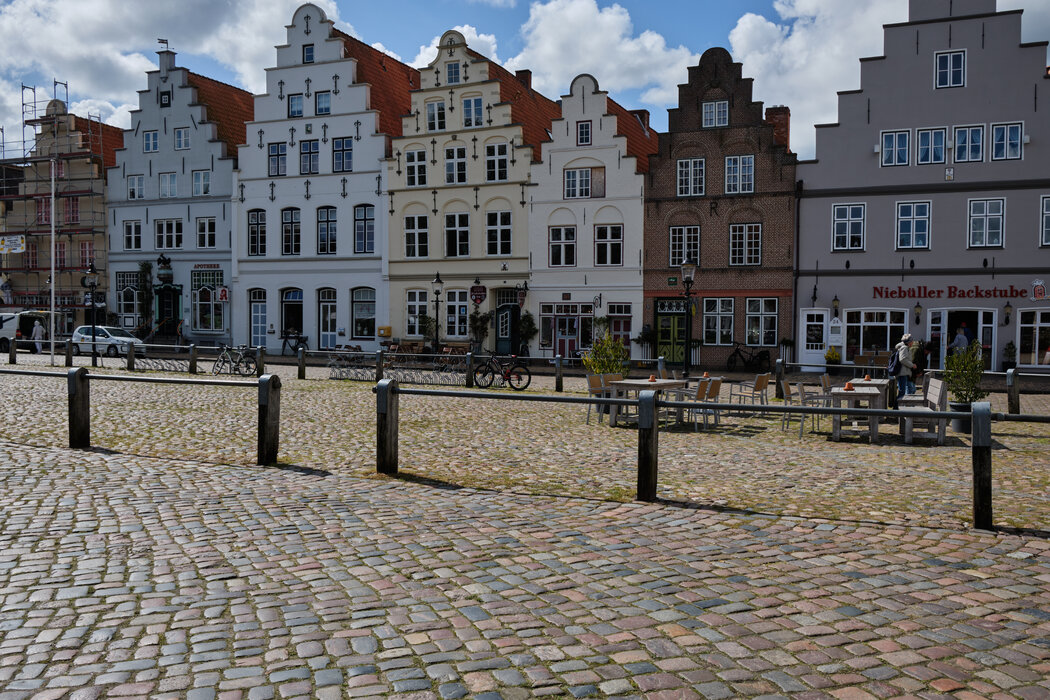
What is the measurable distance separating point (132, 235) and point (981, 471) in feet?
154

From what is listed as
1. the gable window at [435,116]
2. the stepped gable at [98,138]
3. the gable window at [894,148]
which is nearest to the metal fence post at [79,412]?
the gable window at [894,148]

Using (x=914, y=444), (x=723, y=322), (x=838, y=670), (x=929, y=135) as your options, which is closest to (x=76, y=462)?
(x=838, y=670)

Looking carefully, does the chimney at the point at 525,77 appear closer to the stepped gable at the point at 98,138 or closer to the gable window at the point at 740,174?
the gable window at the point at 740,174

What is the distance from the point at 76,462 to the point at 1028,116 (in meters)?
30.9

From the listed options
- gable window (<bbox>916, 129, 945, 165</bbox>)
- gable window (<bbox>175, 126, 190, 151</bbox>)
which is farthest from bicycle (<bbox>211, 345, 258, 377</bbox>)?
gable window (<bbox>916, 129, 945, 165</bbox>)

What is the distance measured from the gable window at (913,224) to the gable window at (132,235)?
120 feet

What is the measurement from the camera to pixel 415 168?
130 feet

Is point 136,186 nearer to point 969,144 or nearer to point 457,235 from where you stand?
point 457,235

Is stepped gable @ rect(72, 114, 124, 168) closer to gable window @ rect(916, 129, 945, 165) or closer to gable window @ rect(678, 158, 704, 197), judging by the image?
gable window @ rect(678, 158, 704, 197)

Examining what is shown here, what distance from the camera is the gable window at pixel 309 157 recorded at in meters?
41.7

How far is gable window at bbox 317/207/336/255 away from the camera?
136ft

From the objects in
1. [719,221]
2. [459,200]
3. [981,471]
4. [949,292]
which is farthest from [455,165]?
[981,471]

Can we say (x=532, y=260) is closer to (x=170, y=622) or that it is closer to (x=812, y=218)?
(x=812, y=218)

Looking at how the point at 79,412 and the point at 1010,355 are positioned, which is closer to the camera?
the point at 79,412
